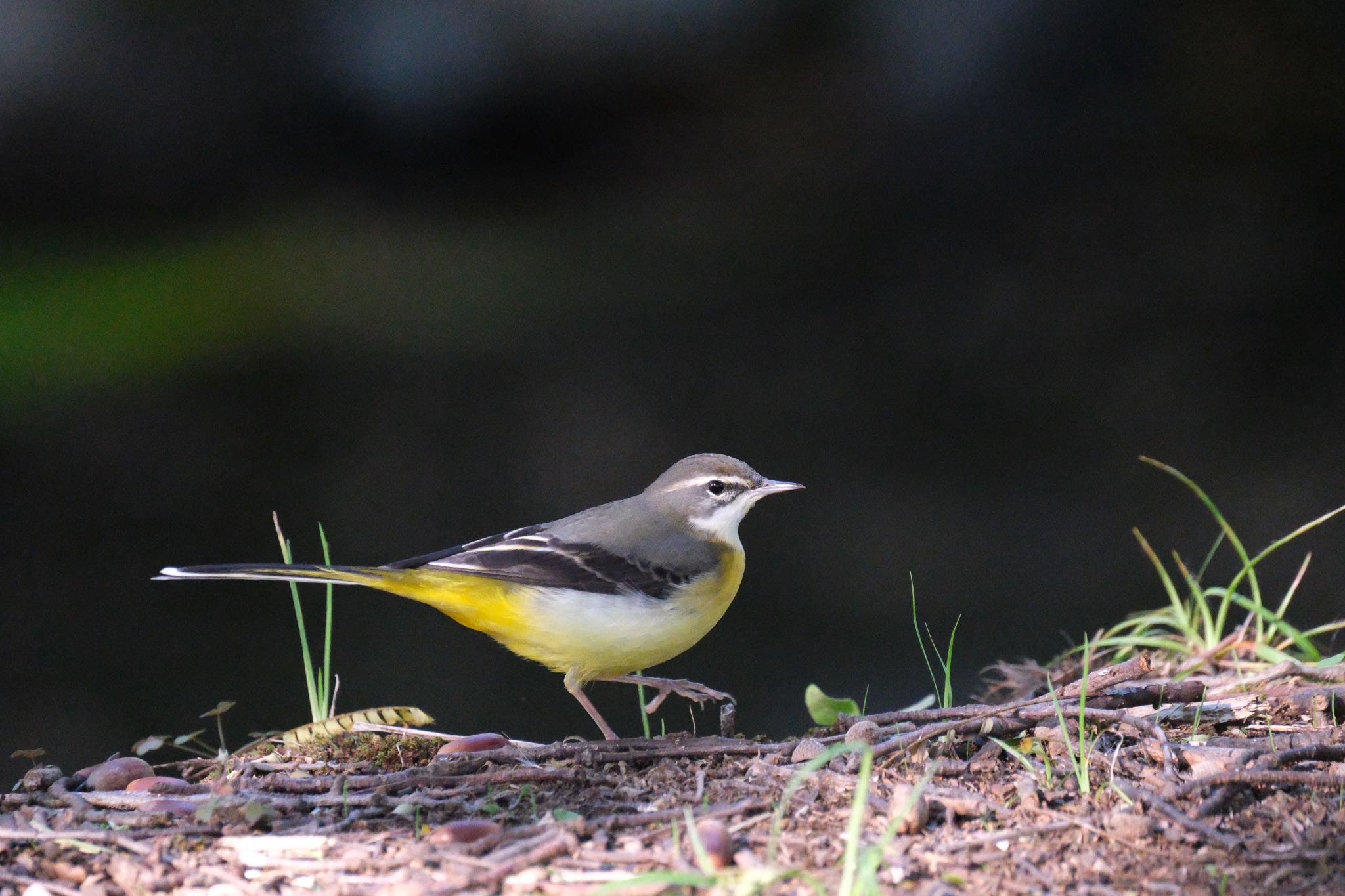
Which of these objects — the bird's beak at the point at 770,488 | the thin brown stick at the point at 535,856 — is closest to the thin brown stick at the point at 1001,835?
the thin brown stick at the point at 535,856

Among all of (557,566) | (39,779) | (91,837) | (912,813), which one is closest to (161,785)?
(39,779)

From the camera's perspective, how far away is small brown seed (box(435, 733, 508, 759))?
3918mm

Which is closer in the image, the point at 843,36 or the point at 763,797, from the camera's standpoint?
the point at 763,797

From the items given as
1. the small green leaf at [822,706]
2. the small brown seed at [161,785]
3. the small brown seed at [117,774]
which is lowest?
the small green leaf at [822,706]

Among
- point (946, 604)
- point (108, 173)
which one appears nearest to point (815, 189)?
point (946, 604)

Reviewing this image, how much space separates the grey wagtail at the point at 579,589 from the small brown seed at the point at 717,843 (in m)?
1.70

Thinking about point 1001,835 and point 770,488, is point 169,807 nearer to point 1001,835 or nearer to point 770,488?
point 1001,835

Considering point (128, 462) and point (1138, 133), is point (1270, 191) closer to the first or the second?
point (1138, 133)

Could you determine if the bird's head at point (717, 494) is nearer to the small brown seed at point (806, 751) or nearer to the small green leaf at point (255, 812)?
the small brown seed at point (806, 751)

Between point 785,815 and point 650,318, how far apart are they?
5339mm

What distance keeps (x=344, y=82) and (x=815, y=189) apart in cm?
314

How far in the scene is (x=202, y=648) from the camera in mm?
7504

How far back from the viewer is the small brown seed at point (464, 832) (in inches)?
115

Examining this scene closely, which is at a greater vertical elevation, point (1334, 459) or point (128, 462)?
point (128, 462)
